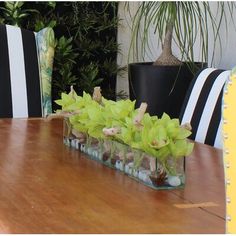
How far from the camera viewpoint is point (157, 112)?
3193 millimetres

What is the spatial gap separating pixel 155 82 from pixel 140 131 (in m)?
2.02

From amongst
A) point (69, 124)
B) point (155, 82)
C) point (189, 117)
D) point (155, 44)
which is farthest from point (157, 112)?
point (69, 124)

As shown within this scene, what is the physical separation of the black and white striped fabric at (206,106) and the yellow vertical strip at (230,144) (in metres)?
1.12

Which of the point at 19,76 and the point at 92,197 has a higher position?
the point at 19,76

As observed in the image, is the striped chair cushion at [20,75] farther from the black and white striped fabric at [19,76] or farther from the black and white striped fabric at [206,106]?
the black and white striped fabric at [206,106]

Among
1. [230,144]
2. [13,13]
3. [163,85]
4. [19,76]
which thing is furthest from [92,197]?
[13,13]

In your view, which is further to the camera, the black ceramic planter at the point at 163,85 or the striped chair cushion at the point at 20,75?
the black ceramic planter at the point at 163,85

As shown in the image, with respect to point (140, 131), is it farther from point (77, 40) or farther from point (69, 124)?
point (77, 40)

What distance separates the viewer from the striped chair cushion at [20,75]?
2.34 m

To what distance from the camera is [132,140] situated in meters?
1.15

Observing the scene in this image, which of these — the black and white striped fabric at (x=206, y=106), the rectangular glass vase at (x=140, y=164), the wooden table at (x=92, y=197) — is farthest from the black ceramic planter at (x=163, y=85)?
the rectangular glass vase at (x=140, y=164)

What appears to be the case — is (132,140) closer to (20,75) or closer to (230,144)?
(230,144)

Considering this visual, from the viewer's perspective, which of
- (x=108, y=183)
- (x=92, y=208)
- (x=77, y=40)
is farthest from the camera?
Result: (x=77, y=40)

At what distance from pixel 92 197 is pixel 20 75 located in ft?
4.75
